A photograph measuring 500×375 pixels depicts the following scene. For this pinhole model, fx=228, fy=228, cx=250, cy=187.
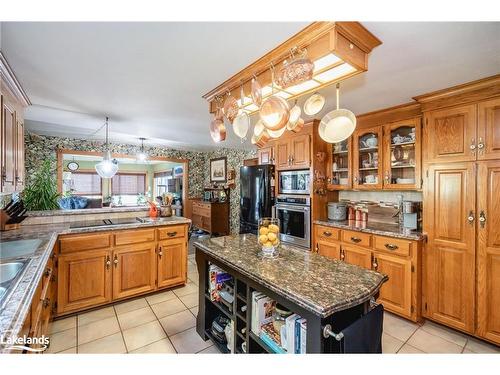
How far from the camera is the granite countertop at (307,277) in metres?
0.98

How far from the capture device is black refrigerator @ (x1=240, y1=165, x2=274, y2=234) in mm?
3555

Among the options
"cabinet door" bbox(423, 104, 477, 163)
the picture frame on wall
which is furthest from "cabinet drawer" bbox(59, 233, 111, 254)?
the picture frame on wall

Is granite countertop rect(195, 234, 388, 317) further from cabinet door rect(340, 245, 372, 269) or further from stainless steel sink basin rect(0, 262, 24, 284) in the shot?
cabinet door rect(340, 245, 372, 269)

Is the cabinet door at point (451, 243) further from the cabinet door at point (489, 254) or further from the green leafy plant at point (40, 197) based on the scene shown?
the green leafy plant at point (40, 197)

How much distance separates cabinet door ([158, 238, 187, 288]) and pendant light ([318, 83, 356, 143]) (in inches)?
85.6

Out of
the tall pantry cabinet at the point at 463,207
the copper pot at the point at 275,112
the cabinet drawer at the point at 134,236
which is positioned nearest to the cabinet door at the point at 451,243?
the tall pantry cabinet at the point at 463,207

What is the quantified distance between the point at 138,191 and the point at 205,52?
9.78 metres

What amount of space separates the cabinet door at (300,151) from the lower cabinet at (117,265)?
5.77ft

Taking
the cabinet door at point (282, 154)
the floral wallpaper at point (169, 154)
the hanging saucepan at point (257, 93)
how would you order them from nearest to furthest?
the hanging saucepan at point (257, 93), the cabinet door at point (282, 154), the floral wallpaper at point (169, 154)

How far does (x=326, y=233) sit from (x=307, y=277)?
1.76 m
